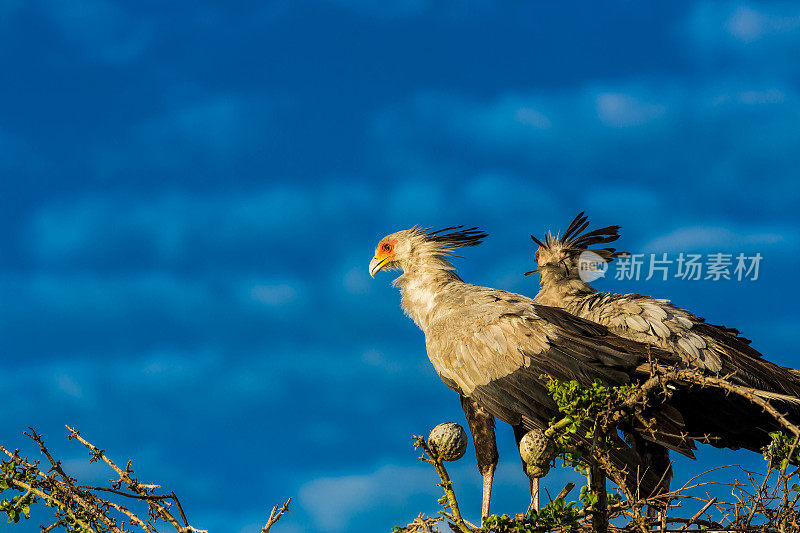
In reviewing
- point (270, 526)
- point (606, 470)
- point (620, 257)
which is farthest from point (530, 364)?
point (620, 257)

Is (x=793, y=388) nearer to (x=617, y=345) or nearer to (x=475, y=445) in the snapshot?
(x=617, y=345)

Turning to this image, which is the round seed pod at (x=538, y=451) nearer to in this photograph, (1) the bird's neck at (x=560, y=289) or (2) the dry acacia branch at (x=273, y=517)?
(2) the dry acacia branch at (x=273, y=517)

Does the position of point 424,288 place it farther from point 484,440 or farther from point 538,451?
point 538,451

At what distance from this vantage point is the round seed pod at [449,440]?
4.39 meters

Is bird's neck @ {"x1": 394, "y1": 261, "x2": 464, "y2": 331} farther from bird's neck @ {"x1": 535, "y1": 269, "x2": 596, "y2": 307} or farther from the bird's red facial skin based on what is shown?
bird's neck @ {"x1": 535, "y1": 269, "x2": 596, "y2": 307}

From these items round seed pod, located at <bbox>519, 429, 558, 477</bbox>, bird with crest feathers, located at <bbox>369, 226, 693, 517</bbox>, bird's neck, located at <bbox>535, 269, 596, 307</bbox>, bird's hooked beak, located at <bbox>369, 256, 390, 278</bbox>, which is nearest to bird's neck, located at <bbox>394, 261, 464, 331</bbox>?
bird with crest feathers, located at <bbox>369, 226, 693, 517</bbox>

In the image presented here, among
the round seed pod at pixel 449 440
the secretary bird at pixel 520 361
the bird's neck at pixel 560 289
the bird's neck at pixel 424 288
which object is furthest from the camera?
the bird's neck at pixel 560 289

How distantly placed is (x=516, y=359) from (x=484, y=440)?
102 centimetres

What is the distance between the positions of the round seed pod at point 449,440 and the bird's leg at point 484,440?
2.51 meters

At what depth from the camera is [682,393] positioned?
21.4ft

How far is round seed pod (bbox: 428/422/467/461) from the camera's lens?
4.39 m

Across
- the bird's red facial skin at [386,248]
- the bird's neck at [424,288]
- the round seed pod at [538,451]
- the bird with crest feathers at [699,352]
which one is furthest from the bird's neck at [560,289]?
the round seed pod at [538,451]

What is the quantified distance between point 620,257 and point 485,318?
296 centimetres

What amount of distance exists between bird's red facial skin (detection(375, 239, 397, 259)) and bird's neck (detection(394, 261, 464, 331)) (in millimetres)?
309
